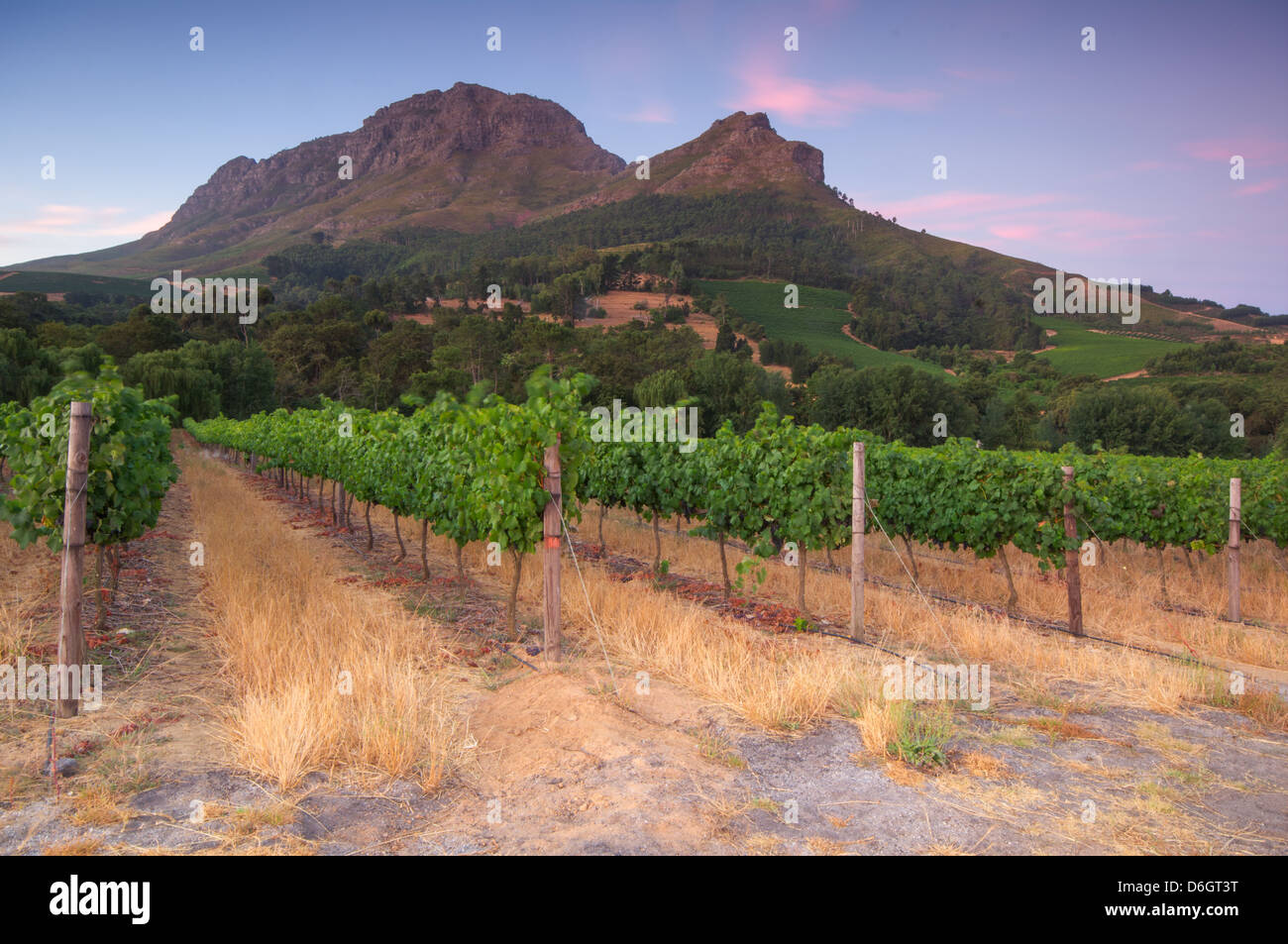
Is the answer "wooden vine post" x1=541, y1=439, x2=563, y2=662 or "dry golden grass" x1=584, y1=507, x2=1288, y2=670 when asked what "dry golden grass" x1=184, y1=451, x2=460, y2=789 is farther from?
"dry golden grass" x1=584, y1=507, x2=1288, y2=670

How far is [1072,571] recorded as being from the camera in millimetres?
8969

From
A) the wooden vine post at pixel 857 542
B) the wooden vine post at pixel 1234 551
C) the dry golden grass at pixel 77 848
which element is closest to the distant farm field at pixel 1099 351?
the wooden vine post at pixel 1234 551

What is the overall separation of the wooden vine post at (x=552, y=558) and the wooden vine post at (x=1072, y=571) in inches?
252

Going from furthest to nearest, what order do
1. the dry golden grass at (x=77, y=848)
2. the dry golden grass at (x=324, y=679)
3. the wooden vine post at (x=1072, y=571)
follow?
the wooden vine post at (x=1072, y=571) < the dry golden grass at (x=324, y=679) < the dry golden grass at (x=77, y=848)

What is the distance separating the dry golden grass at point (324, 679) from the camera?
14.3ft

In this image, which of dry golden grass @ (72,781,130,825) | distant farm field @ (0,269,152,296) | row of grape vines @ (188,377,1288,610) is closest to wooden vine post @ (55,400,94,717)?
dry golden grass @ (72,781,130,825)

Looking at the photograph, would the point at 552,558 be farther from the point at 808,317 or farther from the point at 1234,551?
the point at 808,317

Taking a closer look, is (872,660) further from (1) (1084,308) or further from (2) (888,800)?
(1) (1084,308)

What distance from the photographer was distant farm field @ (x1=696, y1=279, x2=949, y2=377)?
77188 mm

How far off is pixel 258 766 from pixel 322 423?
43.6ft

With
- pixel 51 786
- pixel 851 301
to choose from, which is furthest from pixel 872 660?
pixel 851 301

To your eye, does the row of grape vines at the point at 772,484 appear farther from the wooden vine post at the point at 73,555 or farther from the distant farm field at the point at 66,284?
the distant farm field at the point at 66,284

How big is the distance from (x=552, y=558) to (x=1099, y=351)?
304 ft

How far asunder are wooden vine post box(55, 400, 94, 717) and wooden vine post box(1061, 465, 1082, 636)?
10005mm
